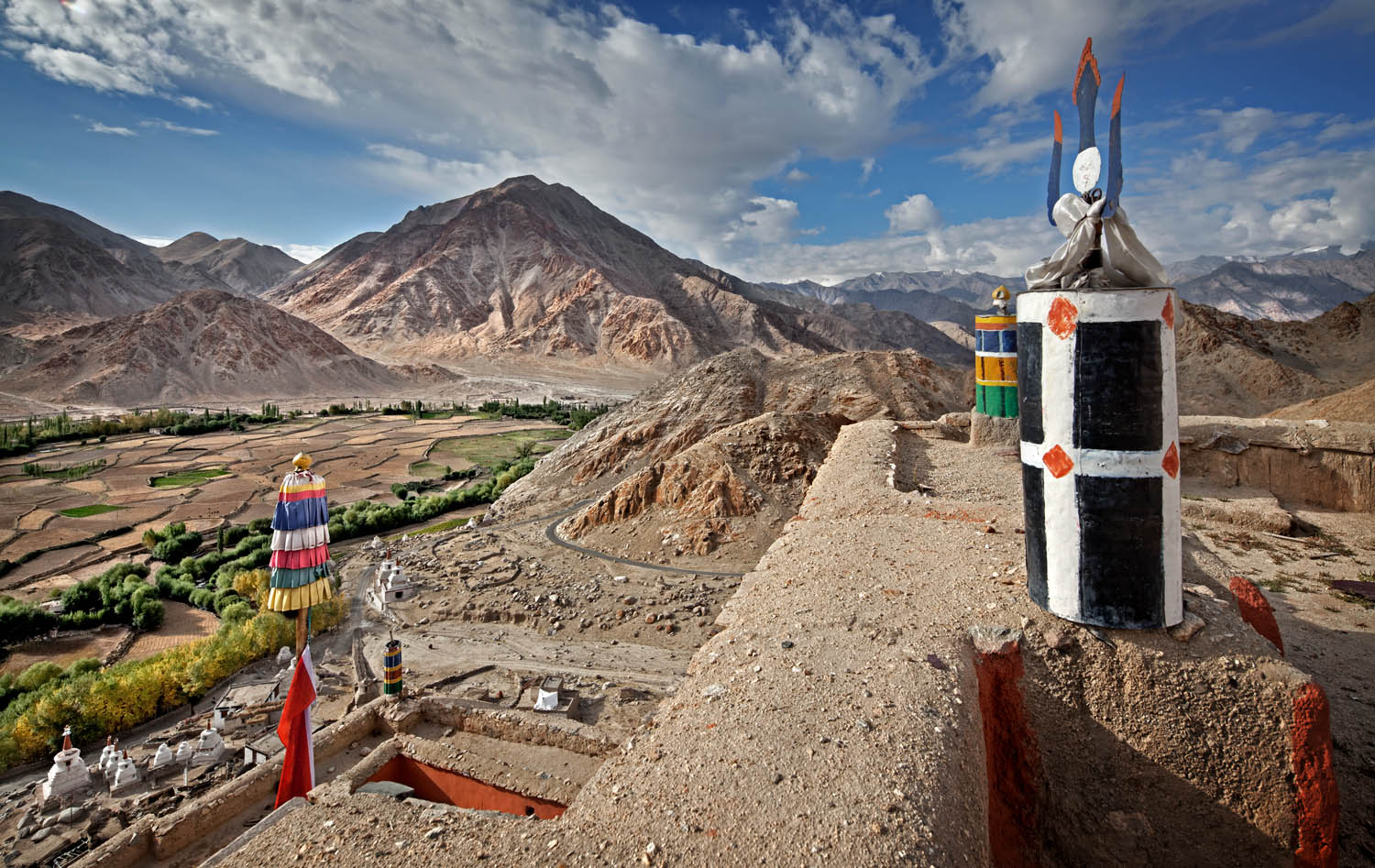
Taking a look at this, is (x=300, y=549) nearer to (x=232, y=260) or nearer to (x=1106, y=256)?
(x=1106, y=256)

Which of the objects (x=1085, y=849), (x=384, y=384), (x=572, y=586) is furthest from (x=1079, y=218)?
(x=384, y=384)

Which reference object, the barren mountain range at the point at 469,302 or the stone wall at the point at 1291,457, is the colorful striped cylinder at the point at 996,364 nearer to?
the stone wall at the point at 1291,457

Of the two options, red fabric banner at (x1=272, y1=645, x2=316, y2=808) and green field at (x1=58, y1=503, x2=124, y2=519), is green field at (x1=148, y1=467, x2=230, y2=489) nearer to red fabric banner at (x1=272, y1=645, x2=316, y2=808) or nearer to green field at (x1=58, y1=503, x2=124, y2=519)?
green field at (x1=58, y1=503, x2=124, y2=519)

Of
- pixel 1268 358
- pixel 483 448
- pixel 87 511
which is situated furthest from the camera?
pixel 483 448

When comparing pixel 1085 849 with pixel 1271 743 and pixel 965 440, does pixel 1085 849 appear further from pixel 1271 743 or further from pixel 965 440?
pixel 965 440

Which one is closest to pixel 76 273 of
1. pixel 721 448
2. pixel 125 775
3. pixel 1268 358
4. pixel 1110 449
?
pixel 721 448
